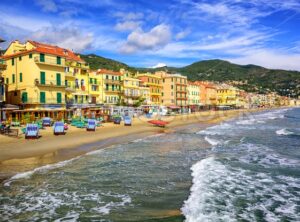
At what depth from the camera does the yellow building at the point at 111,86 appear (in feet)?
226

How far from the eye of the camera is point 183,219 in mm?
11430

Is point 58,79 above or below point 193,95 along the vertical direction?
above

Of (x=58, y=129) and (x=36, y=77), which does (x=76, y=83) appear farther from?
(x=58, y=129)

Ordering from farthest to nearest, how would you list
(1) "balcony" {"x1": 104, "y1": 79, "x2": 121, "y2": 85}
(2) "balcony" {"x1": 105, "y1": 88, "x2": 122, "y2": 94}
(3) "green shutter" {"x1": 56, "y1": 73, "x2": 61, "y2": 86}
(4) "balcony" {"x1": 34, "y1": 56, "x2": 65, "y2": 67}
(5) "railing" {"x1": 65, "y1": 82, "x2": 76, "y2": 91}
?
(2) "balcony" {"x1": 105, "y1": 88, "x2": 122, "y2": 94}, (1) "balcony" {"x1": 104, "y1": 79, "x2": 121, "y2": 85}, (5) "railing" {"x1": 65, "y1": 82, "x2": 76, "y2": 91}, (3) "green shutter" {"x1": 56, "y1": 73, "x2": 61, "y2": 86}, (4) "balcony" {"x1": 34, "y1": 56, "x2": 65, "y2": 67}

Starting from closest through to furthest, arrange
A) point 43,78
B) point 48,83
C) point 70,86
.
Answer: point 43,78, point 48,83, point 70,86

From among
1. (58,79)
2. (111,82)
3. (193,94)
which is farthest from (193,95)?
(58,79)

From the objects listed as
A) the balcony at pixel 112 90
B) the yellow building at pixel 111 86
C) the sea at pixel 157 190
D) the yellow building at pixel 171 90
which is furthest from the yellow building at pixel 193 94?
the sea at pixel 157 190

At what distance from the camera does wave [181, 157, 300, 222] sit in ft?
40.0

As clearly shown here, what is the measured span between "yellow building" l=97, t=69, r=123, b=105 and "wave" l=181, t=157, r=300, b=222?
50.9 metres

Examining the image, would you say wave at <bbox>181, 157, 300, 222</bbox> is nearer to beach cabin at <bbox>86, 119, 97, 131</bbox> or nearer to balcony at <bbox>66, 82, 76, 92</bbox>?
beach cabin at <bbox>86, 119, 97, 131</bbox>

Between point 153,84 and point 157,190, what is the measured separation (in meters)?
78.7

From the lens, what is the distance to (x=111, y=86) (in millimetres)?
71688

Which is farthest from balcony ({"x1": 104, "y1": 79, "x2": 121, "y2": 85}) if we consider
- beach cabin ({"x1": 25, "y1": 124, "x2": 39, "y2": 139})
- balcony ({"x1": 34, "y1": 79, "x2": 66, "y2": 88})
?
beach cabin ({"x1": 25, "y1": 124, "x2": 39, "y2": 139})

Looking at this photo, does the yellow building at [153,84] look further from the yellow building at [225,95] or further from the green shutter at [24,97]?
the yellow building at [225,95]
